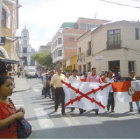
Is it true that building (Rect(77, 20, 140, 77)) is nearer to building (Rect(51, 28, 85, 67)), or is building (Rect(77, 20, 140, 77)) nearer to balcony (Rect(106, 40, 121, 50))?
balcony (Rect(106, 40, 121, 50))

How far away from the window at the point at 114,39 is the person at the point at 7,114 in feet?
73.4

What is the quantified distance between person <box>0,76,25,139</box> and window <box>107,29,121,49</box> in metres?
22.4

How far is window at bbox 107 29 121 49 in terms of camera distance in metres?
23.5

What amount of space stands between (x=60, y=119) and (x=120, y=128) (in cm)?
204

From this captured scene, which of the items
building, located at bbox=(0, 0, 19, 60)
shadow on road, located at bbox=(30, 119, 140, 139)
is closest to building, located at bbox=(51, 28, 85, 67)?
building, located at bbox=(0, 0, 19, 60)

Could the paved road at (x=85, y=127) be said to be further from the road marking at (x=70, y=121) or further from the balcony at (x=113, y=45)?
the balcony at (x=113, y=45)

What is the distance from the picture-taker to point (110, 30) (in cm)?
2411

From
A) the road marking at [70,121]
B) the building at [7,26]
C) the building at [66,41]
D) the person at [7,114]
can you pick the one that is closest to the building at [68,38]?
the building at [66,41]

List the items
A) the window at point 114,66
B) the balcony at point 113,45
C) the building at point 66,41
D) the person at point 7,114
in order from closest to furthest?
1. the person at point 7,114
2. the balcony at point 113,45
3. the window at point 114,66
4. the building at point 66,41

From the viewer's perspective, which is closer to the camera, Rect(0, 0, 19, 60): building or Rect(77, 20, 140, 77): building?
Rect(0, 0, 19, 60): building

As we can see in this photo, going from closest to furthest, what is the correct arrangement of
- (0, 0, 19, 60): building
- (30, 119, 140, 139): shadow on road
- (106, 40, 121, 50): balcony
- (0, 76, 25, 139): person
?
(0, 76, 25, 139): person → (30, 119, 140, 139): shadow on road → (0, 0, 19, 60): building → (106, 40, 121, 50): balcony

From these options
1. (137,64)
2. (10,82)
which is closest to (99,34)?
(137,64)

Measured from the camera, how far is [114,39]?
2383 centimetres

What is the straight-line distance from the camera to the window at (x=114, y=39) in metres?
23.5
